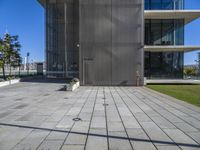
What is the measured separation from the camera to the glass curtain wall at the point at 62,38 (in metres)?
36.9

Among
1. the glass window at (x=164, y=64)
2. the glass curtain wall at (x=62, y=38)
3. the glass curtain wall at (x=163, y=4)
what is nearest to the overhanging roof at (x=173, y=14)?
the glass curtain wall at (x=163, y=4)

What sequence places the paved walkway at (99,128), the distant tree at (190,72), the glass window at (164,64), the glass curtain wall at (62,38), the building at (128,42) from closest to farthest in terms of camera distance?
1. the paved walkway at (99,128)
2. the building at (128,42)
3. the glass window at (164,64)
4. the distant tree at (190,72)
5. the glass curtain wall at (62,38)

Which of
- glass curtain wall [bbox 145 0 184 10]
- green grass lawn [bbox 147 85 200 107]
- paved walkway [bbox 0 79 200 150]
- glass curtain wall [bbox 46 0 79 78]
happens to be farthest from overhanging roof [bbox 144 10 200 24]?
paved walkway [bbox 0 79 200 150]

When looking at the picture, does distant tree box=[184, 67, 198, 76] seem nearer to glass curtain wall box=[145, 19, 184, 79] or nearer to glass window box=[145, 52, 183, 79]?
glass window box=[145, 52, 183, 79]

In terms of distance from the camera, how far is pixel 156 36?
30.7 metres

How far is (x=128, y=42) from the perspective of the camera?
83.9 ft

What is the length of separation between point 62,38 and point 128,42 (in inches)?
571

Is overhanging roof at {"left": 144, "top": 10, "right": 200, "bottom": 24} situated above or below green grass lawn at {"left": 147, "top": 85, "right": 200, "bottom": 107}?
above

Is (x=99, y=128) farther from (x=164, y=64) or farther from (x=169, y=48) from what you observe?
(x=164, y=64)

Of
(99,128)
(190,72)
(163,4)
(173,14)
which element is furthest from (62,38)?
(99,128)

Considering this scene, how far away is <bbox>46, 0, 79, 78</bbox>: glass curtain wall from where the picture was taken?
36875 millimetres

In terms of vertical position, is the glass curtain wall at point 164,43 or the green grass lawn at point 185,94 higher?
the glass curtain wall at point 164,43

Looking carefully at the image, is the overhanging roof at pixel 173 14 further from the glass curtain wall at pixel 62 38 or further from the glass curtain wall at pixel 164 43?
the glass curtain wall at pixel 62 38

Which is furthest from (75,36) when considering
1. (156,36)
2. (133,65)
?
(133,65)
